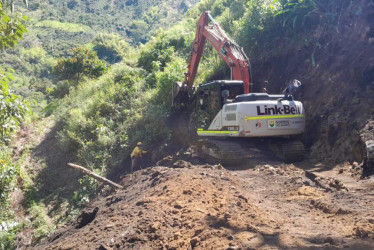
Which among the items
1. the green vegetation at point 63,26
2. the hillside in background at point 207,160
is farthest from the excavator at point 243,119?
the green vegetation at point 63,26

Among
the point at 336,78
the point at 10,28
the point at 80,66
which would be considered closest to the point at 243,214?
the point at 10,28

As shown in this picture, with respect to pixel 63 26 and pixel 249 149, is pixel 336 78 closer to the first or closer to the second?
pixel 249 149

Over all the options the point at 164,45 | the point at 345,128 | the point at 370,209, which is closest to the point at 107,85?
the point at 164,45

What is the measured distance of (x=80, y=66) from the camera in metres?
25.4

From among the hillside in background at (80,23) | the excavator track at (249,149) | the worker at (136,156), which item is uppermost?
the hillside in background at (80,23)

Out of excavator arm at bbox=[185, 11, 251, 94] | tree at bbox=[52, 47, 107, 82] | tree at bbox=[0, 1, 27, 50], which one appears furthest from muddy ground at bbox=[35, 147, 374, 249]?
tree at bbox=[52, 47, 107, 82]

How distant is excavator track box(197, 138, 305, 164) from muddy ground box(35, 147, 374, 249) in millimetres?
1296

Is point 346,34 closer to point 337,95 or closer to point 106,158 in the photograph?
point 337,95

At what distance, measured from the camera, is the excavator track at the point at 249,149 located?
30.9 ft

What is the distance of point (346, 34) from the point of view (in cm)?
1195

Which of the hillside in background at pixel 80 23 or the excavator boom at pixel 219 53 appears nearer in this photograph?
the excavator boom at pixel 219 53

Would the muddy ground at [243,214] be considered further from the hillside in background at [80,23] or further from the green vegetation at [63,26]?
the green vegetation at [63,26]

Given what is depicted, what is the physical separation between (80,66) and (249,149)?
61.7 ft

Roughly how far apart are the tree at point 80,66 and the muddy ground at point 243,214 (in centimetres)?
1880
